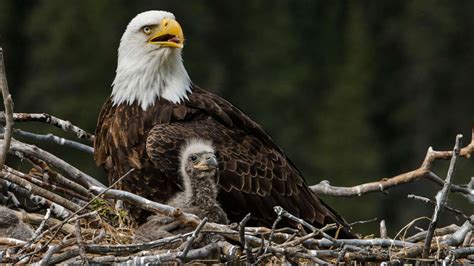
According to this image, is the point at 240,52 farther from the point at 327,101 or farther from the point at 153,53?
the point at 153,53

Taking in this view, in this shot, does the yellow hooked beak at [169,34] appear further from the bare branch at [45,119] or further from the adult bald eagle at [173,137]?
the bare branch at [45,119]

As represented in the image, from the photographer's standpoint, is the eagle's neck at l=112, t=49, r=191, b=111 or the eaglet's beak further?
the eagle's neck at l=112, t=49, r=191, b=111

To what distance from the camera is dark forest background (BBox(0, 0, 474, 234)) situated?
90.1 feet

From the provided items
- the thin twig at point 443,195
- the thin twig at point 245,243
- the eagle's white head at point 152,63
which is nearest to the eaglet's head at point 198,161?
the eagle's white head at point 152,63

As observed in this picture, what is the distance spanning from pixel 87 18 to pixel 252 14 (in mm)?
4930

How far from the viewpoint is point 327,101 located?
31.2 meters

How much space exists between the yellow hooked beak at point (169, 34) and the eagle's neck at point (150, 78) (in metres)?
0.07

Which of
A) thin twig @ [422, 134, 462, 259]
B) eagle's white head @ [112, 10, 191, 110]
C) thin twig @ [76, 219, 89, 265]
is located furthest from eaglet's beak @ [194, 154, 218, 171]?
thin twig @ [422, 134, 462, 259]

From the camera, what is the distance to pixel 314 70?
1320 inches

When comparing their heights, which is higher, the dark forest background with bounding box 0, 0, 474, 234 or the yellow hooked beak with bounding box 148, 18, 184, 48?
the dark forest background with bounding box 0, 0, 474, 234

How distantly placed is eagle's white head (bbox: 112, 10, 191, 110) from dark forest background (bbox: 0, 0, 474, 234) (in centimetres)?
1529

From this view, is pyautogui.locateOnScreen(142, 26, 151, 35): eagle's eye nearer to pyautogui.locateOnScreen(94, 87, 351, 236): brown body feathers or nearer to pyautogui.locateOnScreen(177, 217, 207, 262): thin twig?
pyautogui.locateOnScreen(94, 87, 351, 236): brown body feathers

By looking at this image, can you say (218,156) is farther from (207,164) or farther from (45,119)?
(45,119)

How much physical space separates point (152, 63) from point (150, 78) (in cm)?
9
